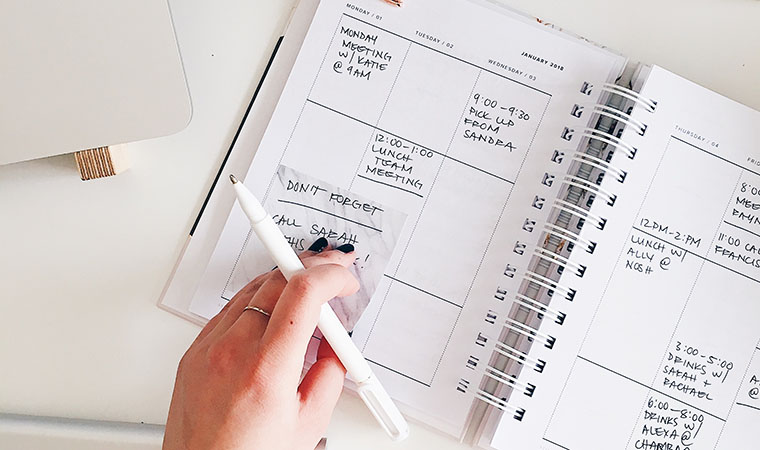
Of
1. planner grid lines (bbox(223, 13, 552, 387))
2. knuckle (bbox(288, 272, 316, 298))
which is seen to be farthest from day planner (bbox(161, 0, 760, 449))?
knuckle (bbox(288, 272, 316, 298))

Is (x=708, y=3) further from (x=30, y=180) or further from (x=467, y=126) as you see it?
(x=30, y=180)

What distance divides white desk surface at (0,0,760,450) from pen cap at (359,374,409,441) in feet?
0.64

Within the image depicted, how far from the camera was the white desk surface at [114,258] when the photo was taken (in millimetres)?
692

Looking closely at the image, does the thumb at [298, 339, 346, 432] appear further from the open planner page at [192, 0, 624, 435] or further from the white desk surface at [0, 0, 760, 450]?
the white desk surface at [0, 0, 760, 450]

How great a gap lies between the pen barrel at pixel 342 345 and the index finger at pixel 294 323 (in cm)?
4

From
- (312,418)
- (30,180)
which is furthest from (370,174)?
(30,180)

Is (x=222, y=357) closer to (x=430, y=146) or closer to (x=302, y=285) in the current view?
(x=302, y=285)

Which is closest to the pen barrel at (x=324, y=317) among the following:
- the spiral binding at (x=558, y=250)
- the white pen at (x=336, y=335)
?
the white pen at (x=336, y=335)

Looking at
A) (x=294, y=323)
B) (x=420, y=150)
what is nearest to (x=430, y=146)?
(x=420, y=150)

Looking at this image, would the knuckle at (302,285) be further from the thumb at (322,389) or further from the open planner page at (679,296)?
the open planner page at (679,296)

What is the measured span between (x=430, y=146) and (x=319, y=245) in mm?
138

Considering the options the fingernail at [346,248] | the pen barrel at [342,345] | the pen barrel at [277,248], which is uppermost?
the fingernail at [346,248]

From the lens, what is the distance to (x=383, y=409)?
0.63 meters

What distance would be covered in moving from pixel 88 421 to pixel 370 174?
0.36 m
